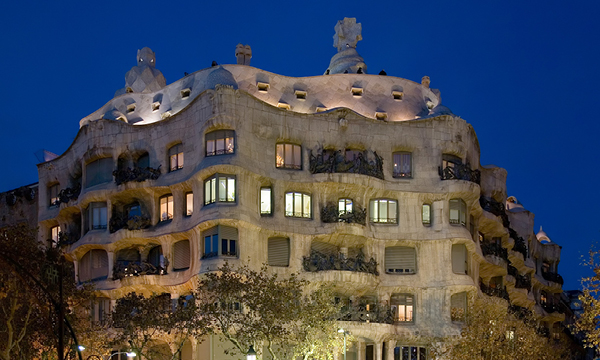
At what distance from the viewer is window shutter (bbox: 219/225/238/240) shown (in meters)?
69.6

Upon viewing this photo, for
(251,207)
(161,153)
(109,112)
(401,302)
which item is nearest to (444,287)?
(401,302)

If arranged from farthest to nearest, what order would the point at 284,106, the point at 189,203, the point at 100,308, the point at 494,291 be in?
1. the point at 494,291
2. the point at 284,106
3. the point at 100,308
4. the point at 189,203

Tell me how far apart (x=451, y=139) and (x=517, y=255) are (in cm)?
2471

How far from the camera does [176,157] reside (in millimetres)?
76188

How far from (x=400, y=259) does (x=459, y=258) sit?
4.84 m

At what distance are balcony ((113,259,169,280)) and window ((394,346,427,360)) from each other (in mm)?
19711

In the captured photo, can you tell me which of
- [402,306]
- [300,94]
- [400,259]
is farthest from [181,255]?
[402,306]

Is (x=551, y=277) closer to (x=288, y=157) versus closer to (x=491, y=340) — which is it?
(x=288, y=157)

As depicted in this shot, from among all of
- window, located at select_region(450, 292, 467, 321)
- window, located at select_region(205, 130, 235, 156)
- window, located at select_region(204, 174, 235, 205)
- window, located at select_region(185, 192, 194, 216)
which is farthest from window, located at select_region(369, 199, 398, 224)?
window, located at select_region(185, 192, 194, 216)

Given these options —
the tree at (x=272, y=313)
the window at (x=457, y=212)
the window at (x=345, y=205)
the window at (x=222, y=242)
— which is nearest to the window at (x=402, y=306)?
the window at (x=457, y=212)

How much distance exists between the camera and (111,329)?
74.6m

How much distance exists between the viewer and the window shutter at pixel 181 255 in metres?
74.0

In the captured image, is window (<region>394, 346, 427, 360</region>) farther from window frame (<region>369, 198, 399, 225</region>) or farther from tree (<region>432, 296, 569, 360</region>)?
window frame (<region>369, 198, 399, 225</region>)

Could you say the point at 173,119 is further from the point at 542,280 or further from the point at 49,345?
the point at 542,280
